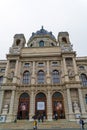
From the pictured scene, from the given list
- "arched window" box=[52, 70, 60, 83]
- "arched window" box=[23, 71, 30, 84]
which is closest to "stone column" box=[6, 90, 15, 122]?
"arched window" box=[23, 71, 30, 84]

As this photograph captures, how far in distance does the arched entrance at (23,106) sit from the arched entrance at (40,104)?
1.95 m

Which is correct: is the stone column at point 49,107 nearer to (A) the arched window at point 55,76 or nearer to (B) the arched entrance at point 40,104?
(B) the arched entrance at point 40,104

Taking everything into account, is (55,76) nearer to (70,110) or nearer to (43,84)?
(43,84)

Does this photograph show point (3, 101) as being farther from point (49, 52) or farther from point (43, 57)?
point (49, 52)

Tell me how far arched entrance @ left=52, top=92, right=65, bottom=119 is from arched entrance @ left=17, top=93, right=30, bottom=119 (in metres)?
5.53

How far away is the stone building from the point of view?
2653 centimetres

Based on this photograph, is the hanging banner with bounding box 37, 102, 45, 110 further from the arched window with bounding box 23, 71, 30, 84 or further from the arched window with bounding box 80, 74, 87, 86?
the arched window with bounding box 80, 74, 87, 86

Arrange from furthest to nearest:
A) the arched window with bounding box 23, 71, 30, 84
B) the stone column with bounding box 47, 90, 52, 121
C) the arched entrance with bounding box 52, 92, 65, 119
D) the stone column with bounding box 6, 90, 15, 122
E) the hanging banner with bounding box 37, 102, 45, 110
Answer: the arched window with bounding box 23, 71, 30, 84 → the hanging banner with bounding box 37, 102, 45, 110 → the arched entrance with bounding box 52, 92, 65, 119 → the stone column with bounding box 47, 90, 52, 121 → the stone column with bounding box 6, 90, 15, 122

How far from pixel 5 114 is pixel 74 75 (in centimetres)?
1648

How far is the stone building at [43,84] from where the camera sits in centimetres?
2653

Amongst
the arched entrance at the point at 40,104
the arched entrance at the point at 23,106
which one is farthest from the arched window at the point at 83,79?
the arched entrance at the point at 23,106

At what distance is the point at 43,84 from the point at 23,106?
6200mm

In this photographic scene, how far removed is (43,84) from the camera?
1145 inches

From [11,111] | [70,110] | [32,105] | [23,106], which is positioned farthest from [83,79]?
[11,111]
